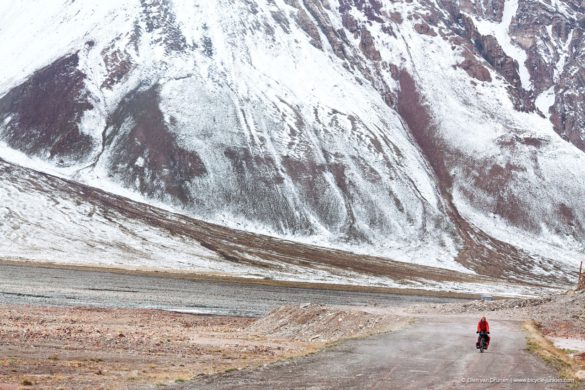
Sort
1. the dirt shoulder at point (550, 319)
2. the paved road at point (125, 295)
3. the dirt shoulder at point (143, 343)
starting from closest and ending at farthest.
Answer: the dirt shoulder at point (143, 343) → the dirt shoulder at point (550, 319) → the paved road at point (125, 295)

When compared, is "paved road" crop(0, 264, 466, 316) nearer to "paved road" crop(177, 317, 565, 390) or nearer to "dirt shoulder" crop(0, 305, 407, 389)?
"dirt shoulder" crop(0, 305, 407, 389)

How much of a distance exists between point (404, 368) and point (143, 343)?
42.6 ft

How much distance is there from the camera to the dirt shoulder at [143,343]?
20.9 meters

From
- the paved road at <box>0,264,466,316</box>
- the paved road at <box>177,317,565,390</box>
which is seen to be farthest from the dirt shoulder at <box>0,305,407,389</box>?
the paved road at <box>0,264,466,316</box>

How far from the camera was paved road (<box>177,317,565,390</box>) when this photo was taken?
20.4m

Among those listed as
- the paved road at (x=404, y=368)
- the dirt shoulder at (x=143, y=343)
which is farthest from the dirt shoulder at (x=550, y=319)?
the dirt shoulder at (x=143, y=343)

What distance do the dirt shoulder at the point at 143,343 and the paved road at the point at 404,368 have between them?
1897mm

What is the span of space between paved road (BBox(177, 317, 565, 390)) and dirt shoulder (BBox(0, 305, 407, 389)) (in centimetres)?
190

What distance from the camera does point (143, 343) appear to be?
100.0 feet

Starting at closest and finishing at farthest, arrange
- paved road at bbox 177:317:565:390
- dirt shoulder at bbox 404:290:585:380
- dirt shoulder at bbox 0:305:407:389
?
paved road at bbox 177:317:565:390 → dirt shoulder at bbox 0:305:407:389 → dirt shoulder at bbox 404:290:585:380

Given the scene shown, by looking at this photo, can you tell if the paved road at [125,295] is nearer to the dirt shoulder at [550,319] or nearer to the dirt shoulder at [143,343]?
the dirt shoulder at [143,343]

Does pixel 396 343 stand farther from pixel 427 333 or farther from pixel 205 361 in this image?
pixel 205 361

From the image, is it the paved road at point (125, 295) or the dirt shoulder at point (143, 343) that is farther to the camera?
the paved road at point (125, 295)

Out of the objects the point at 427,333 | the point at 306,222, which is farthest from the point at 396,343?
the point at 306,222
